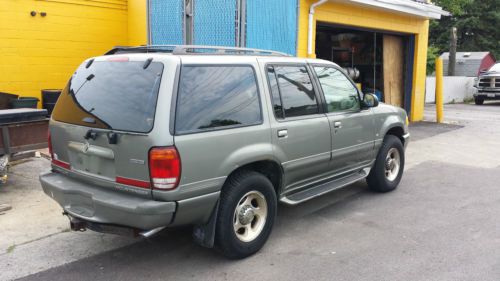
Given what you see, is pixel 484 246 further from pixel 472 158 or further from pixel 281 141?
A: pixel 472 158

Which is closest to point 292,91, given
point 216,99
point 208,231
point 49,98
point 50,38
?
point 216,99

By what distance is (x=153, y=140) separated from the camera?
3516mm

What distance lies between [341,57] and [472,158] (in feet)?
21.5

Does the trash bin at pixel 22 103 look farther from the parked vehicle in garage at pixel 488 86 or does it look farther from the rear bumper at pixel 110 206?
the parked vehicle in garage at pixel 488 86

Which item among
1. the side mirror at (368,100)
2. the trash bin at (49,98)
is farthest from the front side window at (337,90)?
the trash bin at (49,98)

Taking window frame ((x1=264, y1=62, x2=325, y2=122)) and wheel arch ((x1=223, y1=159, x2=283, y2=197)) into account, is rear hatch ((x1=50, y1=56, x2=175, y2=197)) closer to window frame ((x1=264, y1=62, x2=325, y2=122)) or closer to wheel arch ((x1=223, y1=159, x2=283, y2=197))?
wheel arch ((x1=223, y1=159, x2=283, y2=197))

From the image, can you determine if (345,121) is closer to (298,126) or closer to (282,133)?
(298,126)

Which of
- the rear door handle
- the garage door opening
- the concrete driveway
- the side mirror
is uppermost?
the garage door opening

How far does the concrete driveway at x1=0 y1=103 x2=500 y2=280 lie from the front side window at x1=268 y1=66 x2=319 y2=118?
4.27 feet

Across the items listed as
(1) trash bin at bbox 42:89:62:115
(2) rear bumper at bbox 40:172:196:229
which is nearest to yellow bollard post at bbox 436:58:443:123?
(1) trash bin at bbox 42:89:62:115

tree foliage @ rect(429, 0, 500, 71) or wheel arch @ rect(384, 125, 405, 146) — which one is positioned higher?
tree foliage @ rect(429, 0, 500, 71)

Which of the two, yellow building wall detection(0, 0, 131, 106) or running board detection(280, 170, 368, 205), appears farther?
yellow building wall detection(0, 0, 131, 106)

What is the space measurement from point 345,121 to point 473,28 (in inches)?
1403

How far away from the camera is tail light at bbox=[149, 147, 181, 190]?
3.51m
